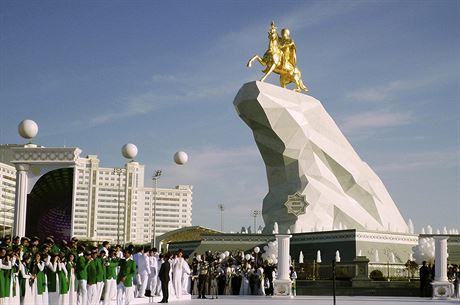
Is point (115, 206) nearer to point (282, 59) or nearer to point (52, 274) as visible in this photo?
point (282, 59)

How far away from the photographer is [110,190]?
160 m

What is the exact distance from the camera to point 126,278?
19.0 meters

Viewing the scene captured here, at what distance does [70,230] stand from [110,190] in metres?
137

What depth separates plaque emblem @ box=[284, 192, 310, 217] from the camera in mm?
45125

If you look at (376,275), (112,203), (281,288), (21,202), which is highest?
(112,203)

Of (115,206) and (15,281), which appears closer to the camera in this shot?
(15,281)

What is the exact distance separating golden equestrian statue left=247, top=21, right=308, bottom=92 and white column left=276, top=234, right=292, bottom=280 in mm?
23469

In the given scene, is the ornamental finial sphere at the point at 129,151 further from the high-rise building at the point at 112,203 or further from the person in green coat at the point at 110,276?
the high-rise building at the point at 112,203

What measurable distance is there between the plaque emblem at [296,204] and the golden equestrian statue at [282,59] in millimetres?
9009

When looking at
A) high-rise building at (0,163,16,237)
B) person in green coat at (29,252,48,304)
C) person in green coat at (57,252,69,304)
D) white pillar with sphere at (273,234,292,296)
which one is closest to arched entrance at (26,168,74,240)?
person in green coat at (57,252,69,304)

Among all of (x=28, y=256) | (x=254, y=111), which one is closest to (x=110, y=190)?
(x=254, y=111)

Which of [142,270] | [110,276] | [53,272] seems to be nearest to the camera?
[53,272]

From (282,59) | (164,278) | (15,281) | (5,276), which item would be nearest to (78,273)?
(15,281)

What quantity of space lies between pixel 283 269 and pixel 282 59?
2551 centimetres
